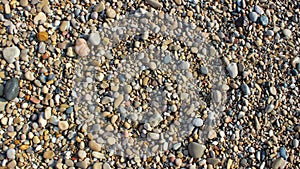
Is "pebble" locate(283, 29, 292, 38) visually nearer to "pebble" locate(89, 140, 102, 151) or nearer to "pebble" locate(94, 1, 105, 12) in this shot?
"pebble" locate(94, 1, 105, 12)

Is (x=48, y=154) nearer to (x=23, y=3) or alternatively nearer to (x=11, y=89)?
(x=11, y=89)

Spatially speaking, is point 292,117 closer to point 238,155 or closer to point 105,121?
point 238,155

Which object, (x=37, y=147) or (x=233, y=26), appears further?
(x=233, y=26)

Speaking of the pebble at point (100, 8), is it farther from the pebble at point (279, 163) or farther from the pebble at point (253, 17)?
the pebble at point (279, 163)

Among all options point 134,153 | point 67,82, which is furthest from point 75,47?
point 134,153

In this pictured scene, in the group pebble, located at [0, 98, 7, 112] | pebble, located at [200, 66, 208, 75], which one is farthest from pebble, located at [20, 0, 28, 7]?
pebble, located at [200, 66, 208, 75]

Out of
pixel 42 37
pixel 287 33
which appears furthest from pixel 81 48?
pixel 287 33
